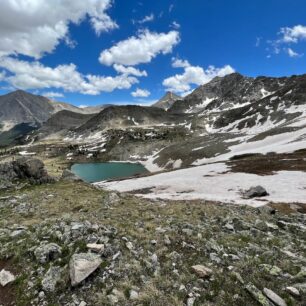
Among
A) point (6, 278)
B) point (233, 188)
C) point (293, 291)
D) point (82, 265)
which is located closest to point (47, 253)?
point (6, 278)

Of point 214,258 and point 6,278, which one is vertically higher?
point 6,278

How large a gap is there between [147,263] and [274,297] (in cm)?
561

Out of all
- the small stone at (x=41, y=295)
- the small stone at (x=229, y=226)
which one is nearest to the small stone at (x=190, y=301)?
the small stone at (x=41, y=295)

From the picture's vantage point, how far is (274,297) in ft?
37.4

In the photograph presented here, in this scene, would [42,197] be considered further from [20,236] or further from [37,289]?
[37,289]

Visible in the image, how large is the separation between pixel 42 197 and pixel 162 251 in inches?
838

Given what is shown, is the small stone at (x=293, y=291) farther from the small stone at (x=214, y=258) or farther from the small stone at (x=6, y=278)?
the small stone at (x=6, y=278)

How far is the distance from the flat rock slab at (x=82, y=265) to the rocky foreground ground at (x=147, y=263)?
42mm

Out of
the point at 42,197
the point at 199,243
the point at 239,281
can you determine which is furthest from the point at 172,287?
the point at 42,197

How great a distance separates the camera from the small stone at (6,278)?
13020mm

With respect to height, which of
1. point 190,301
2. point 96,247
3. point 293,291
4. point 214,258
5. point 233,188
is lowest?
point 233,188

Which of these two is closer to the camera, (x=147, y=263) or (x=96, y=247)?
(x=147, y=263)

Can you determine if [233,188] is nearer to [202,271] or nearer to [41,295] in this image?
[202,271]

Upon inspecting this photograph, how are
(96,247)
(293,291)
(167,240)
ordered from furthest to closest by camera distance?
1. (167,240)
2. (96,247)
3. (293,291)
